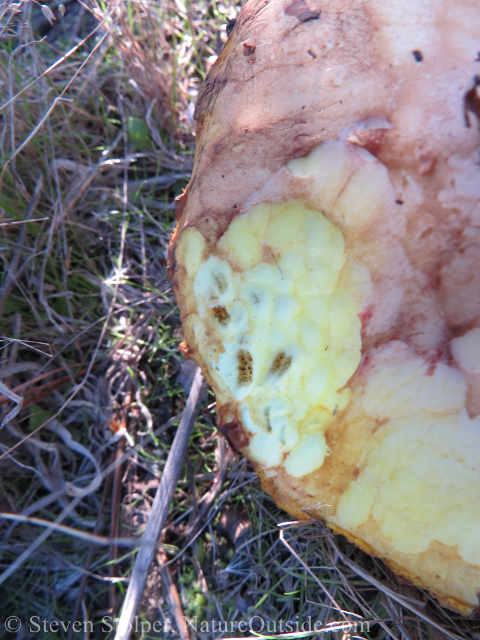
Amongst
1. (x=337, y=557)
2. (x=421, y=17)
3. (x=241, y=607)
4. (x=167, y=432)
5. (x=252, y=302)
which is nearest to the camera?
(x=421, y=17)

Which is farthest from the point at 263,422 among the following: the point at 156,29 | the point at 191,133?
the point at 156,29

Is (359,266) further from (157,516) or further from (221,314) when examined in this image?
(157,516)

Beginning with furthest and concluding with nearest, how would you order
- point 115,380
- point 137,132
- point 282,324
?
point 137,132, point 115,380, point 282,324

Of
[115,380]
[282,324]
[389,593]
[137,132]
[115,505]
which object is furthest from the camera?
[137,132]

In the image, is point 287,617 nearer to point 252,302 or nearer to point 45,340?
point 252,302

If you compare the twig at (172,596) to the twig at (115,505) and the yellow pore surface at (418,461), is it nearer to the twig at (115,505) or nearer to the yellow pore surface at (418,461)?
the twig at (115,505)

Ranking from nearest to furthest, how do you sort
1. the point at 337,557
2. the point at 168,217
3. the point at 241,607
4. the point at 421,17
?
the point at 421,17, the point at 337,557, the point at 241,607, the point at 168,217

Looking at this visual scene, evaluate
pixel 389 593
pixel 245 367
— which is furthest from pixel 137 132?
pixel 389 593
